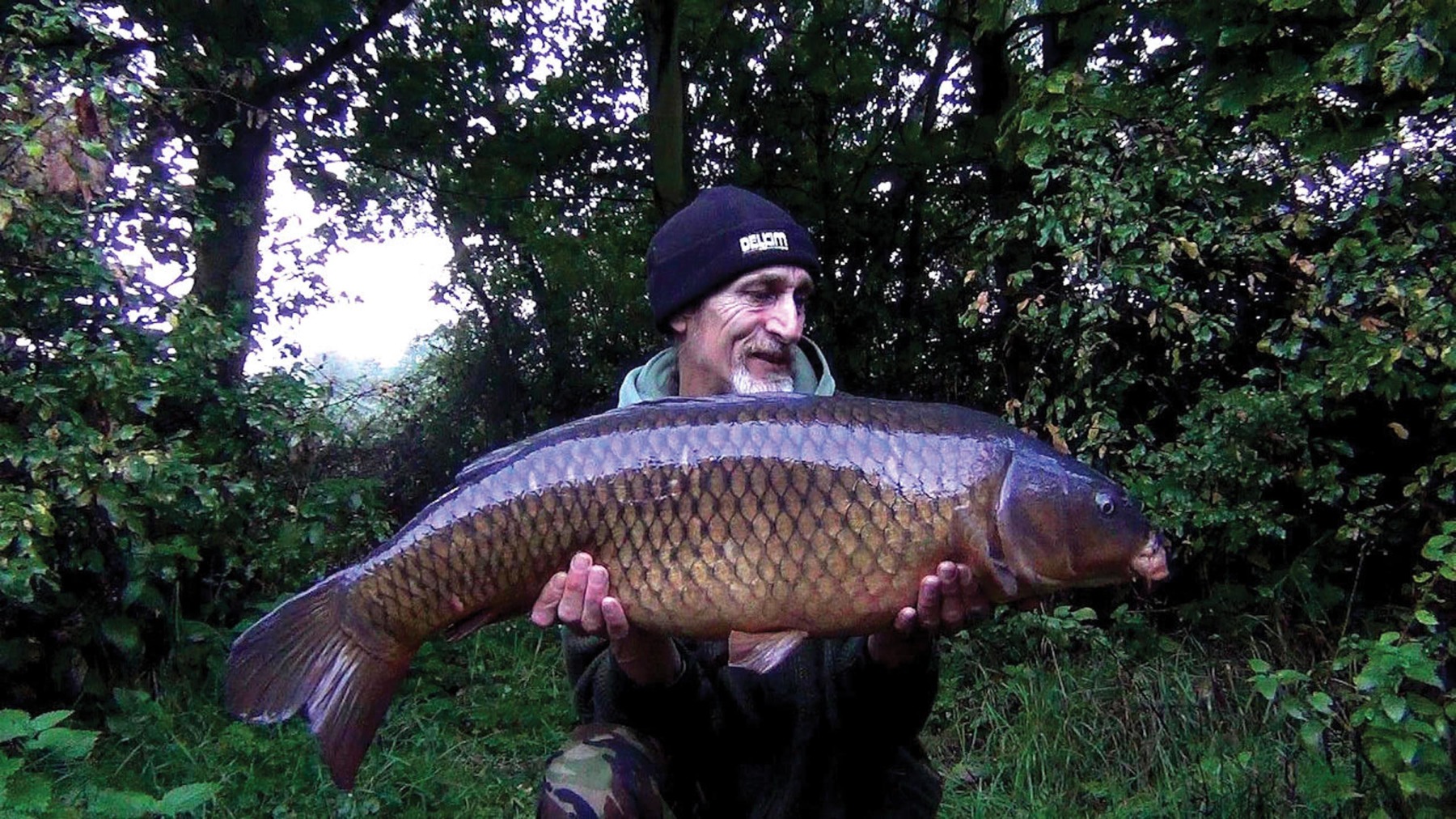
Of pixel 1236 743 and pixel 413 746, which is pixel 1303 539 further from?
pixel 413 746

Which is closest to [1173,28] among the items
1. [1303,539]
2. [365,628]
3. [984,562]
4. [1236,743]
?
[1303,539]

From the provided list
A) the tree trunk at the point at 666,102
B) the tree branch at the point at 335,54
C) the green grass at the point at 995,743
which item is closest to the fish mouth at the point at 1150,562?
the green grass at the point at 995,743

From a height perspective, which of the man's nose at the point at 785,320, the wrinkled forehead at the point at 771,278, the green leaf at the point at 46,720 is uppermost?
the wrinkled forehead at the point at 771,278

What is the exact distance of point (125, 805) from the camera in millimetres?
1959

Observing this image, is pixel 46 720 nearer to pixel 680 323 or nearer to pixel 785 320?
pixel 680 323

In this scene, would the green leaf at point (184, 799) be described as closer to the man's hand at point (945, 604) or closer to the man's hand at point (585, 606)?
the man's hand at point (585, 606)

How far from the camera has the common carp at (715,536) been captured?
4.08ft

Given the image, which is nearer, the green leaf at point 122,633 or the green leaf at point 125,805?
the green leaf at point 125,805

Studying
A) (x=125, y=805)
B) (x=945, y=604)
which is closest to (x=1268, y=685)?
(x=945, y=604)

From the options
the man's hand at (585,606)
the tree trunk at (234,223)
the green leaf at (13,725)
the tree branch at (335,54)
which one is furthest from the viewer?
the tree branch at (335,54)

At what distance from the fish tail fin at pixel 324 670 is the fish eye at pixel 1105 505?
92 cm

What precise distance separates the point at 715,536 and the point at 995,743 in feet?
6.55

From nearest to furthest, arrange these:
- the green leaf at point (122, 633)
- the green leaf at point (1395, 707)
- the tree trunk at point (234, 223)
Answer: the green leaf at point (1395, 707), the green leaf at point (122, 633), the tree trunk at point (234, 223)

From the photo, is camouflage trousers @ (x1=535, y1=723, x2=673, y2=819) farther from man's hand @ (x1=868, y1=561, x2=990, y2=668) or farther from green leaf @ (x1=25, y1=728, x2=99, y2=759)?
green leaf @ (x1=25, y1=728, x2=99, y2=759)
